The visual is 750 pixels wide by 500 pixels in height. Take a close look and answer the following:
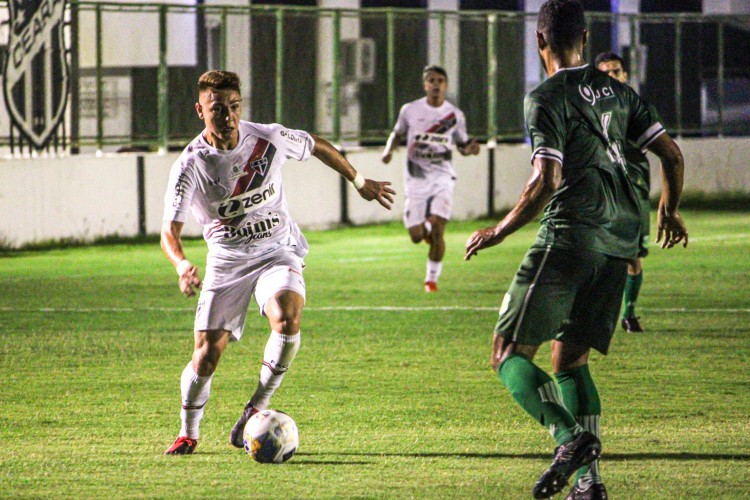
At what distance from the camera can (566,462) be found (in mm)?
5172

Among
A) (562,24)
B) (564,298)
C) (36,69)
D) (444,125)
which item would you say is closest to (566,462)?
(564,298)

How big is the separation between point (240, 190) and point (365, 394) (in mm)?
1965

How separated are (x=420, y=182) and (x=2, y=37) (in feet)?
22.8

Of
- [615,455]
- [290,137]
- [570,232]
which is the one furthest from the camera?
[290,137]

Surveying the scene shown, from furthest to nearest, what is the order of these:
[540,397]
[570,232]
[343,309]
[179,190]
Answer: [343,309] < [179,190] < [570,232] < [540,397]

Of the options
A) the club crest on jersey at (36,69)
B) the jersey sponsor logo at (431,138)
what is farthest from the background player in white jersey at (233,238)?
the club crest on jersey at (36,69)

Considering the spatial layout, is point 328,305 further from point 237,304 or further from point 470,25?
point 470,25

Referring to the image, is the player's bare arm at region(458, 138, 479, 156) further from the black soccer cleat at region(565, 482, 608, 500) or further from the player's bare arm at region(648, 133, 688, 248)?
the black soccer cleat at region(565, 482, 608, 500)

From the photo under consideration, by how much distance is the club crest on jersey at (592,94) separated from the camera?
214 inches

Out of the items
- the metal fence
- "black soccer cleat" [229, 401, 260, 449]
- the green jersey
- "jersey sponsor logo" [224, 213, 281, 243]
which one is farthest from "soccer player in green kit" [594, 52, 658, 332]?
the metal fence

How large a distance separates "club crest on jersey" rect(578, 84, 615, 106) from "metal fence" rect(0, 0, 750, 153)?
1415 centimetres

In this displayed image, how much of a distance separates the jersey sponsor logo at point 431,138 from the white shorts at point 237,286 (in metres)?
7.81

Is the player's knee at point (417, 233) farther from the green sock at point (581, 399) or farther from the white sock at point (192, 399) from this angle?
the green sock at point (581, 399)

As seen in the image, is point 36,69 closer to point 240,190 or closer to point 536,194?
point 240,190
